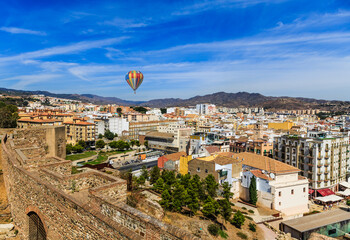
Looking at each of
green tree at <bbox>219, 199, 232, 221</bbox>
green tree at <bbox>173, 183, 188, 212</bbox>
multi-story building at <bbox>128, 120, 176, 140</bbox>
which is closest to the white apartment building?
green tree at <bbox>219, 199, 232, 221</bbox>

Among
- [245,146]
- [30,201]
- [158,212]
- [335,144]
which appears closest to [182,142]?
[245,146]

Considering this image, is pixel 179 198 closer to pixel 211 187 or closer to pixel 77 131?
pixel 211 187

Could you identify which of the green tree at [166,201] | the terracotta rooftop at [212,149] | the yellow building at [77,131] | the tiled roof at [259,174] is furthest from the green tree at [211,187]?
the yellow building at [77,131]

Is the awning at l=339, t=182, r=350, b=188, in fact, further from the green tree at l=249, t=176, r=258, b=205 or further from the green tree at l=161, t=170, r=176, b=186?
the green tree at l=161, t=170, r=176, b=186

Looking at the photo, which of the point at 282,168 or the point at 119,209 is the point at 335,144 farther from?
the point at 119,209

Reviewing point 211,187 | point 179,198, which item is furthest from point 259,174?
point 179,198

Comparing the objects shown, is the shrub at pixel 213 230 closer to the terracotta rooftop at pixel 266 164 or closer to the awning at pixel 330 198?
the terracotta rooftop at pixel 266 164

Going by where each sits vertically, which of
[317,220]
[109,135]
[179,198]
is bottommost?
[317,220]
